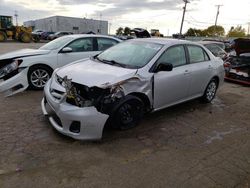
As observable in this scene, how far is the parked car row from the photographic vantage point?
11.9 feet

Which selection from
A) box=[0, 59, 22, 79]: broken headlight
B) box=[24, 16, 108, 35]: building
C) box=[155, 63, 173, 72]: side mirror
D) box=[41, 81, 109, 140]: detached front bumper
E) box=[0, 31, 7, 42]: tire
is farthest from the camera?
box=[24, 16, 108, 35]: building

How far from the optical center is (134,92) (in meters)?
4.09

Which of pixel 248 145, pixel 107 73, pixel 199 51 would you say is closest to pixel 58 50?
pixel 107 73

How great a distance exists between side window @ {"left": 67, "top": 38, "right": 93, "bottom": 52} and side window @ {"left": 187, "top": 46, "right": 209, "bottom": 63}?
125 inches

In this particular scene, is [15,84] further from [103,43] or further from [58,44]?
[103,43]

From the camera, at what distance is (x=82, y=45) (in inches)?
283

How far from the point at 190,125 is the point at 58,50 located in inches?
163

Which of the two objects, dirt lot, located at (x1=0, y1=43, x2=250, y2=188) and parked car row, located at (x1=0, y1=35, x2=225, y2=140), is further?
parked car row, located at (x1=0, y1=35, x2=225, y2=140)

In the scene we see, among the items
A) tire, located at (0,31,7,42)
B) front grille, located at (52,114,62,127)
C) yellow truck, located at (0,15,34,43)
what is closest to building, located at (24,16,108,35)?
yellow truck, located at (0,15,34,43)

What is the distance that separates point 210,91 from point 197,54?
44.5 inches

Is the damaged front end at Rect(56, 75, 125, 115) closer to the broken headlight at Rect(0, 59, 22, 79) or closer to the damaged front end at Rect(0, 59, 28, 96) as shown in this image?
the damaged front end at Rect(0, 59, 28, 96)

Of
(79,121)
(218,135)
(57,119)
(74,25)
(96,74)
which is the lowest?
(218,135)

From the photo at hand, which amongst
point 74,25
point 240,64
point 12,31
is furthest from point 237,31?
point 240,64

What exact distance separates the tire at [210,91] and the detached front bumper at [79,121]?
328 cm
